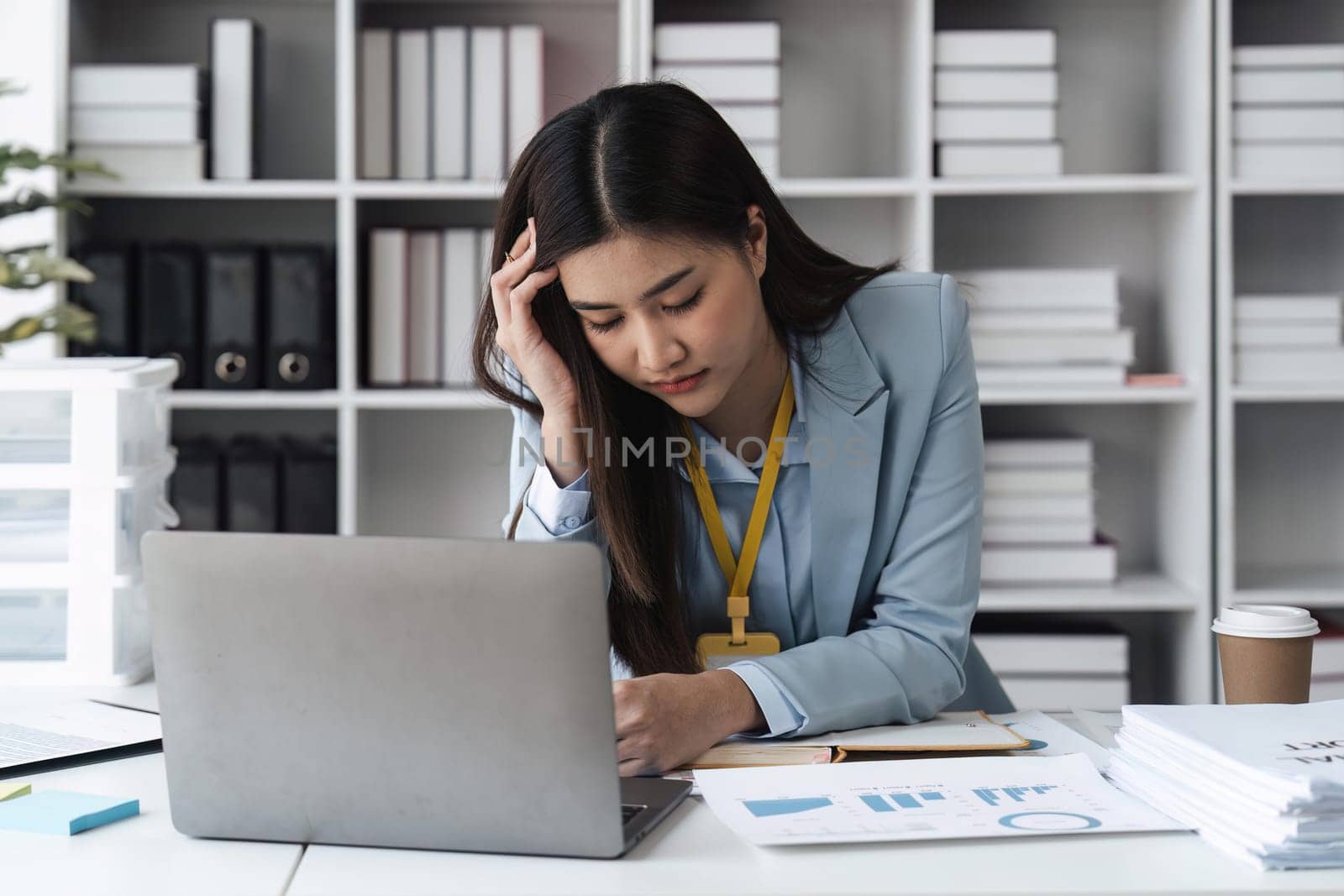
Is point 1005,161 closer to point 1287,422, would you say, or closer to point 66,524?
point 1287,422

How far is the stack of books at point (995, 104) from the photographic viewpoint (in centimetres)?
239

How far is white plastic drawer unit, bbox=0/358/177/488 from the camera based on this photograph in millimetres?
1379

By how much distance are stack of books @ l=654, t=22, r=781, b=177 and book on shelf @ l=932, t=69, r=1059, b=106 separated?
32 centimetres

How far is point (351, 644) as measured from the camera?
0.79 m

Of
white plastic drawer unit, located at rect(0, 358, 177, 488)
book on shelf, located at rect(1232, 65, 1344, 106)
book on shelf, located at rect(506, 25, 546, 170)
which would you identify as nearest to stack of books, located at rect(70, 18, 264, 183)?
book on shelf, located at rect(506, 25, 546, 170)

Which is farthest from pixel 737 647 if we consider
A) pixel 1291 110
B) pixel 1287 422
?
pixel 1287 422

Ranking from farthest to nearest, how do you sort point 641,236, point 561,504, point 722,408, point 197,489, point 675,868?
point 197,489 → point 722,408 → point 561,504 → point 641,236 → point 675,868

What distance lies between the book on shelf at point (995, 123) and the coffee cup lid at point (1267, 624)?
4.99ft

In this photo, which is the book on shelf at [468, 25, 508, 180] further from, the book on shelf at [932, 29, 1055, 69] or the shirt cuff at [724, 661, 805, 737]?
the shirt cuff at [724, 661, 805, 737]

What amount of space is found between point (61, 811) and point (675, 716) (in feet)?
1.48

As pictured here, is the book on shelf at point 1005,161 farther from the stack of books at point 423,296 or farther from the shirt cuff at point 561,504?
the shirt cuff at point 561,504

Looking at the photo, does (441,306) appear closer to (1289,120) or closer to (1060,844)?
(1289,120)

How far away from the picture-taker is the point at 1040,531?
2.45m

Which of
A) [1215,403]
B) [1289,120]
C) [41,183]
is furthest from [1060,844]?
[41,183]
